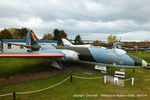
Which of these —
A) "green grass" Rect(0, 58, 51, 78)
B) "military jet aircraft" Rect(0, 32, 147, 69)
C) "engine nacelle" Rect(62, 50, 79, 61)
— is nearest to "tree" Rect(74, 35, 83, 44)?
"green grass" Rect(0, 58, 51, 78)

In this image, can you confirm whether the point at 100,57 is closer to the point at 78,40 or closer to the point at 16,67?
the point at 16,67

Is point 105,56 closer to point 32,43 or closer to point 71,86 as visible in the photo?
point 71,86

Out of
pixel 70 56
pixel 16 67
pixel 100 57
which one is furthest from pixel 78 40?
pixel 70 56

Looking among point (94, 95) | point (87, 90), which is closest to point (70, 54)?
point (87, 90)

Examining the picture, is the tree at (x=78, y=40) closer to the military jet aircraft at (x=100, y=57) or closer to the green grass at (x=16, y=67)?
the green grass at (x=16, y=67)

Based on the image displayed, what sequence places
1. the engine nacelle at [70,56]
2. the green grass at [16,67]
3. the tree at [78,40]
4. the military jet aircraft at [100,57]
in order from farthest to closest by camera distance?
1. the tree at [78,40]
2. the green grass at [16,67]
3. the engine nacelle at [70,56]
4. the military jet aircraft at [100,57]

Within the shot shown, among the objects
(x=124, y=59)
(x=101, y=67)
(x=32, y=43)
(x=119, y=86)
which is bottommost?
(x=119, y=86)

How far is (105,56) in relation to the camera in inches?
337

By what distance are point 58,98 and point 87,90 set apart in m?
1.98

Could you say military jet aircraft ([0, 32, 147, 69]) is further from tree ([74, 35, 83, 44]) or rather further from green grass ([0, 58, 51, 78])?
tree ([74, 35, 83, 44])

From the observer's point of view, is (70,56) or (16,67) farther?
(16,67)

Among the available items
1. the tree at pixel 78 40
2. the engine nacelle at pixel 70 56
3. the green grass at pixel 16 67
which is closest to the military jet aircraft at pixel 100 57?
the engine nacelle at pixel 70 56

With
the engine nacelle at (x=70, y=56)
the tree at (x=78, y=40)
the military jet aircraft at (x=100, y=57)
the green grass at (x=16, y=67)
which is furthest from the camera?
the tree at (x=78, y=40)

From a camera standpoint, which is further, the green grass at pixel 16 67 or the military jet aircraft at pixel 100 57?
the green grass at pixel 16 67
